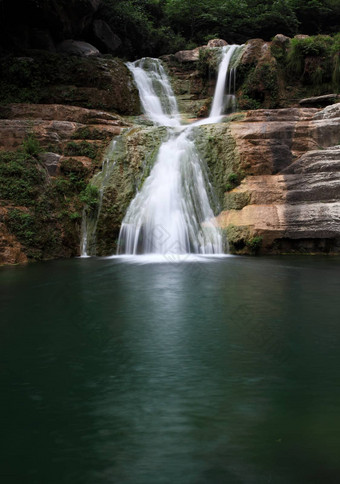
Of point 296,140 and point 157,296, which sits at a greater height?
point 296,140

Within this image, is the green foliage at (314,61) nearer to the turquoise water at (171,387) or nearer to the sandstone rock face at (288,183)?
the sandstone rock face at (288,183)

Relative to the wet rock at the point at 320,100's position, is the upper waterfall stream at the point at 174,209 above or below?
below

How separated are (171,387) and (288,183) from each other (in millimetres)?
9534

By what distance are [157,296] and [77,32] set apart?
19389 mm

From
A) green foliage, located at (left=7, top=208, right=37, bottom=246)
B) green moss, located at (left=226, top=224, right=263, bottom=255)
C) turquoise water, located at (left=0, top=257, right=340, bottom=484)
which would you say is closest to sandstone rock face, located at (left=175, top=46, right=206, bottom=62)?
green moss, located at (left=226, top=224, right=263, bottom=255)

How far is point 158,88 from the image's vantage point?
65.7 feet

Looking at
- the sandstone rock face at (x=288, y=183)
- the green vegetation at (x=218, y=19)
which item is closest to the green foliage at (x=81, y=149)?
the sandstone rock face at (x=288, y=183)

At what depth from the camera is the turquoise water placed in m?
2.55

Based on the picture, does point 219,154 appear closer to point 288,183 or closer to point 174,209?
point 288,183

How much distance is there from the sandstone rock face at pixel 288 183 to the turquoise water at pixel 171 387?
4315mm

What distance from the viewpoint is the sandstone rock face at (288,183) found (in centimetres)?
1132

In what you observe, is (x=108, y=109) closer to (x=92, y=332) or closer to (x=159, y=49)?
(x=159, y=49)

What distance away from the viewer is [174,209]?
12234 millimetres

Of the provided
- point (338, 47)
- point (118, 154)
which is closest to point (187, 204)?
point (118, 154)
